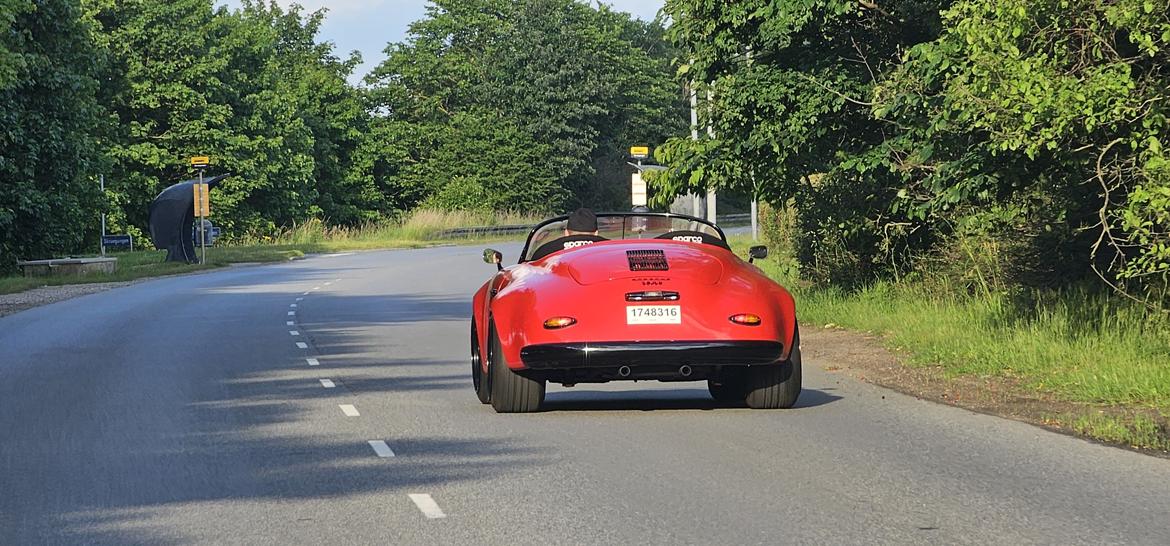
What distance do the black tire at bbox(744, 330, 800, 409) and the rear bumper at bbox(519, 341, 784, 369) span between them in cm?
66

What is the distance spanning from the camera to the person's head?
12641 mm

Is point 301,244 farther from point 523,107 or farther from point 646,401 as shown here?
point 646,401

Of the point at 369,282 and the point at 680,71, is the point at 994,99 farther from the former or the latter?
the point at 369,282

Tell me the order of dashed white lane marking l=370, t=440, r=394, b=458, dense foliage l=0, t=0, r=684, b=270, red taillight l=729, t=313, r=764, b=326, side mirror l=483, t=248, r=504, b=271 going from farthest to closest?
dense foliage l=0, t=0, r=684, b=270
side mirror l=483, t=248, r=504, b=271
red taillight l=729, t=313, r=764, b=326
dashed white lane marking l=370, t=440, r=394, b=458

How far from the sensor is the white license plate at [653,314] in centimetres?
1086

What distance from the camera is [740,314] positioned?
10945 mm

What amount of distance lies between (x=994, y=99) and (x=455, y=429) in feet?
14.7

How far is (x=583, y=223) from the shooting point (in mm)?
12672

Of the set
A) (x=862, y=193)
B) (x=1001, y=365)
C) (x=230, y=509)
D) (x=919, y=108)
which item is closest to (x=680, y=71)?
(x=862, y=193)

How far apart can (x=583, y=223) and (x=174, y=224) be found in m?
38.9

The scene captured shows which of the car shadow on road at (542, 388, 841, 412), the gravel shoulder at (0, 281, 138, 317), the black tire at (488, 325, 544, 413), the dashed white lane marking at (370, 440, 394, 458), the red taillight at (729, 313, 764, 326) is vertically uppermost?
the red taillight at (729, 313, 764, 326)

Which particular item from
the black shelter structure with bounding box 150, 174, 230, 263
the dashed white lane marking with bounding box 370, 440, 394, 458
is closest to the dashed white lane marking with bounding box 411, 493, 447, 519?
the dashed white lane marking with bounding box 370, 440, 394, 458

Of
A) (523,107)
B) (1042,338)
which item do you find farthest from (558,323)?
(523,107)

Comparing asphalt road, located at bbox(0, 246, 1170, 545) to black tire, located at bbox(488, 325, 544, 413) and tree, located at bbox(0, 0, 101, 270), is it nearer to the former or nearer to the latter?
black tire, located at bbox(488, 325, 544, 413)
